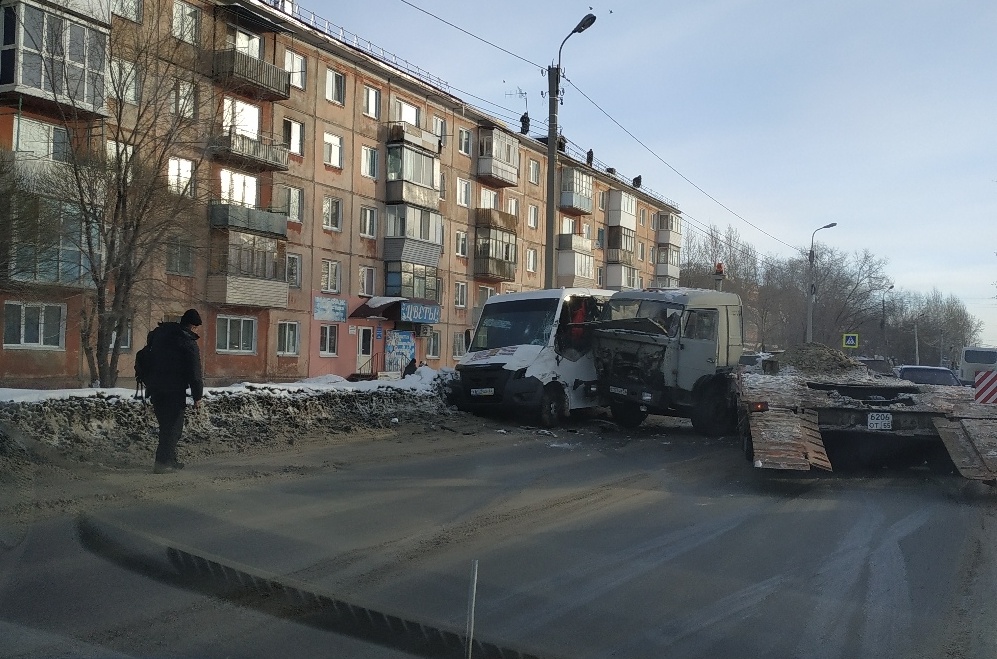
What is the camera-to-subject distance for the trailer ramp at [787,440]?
990cm

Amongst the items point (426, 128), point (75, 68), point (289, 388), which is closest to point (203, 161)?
point (75, 68)

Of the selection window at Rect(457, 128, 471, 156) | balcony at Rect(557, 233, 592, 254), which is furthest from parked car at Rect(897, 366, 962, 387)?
balcony at Rect(557, 233, 592, 254)

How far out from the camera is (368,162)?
38938 mm

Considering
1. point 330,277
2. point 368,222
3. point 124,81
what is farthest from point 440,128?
point 124,81

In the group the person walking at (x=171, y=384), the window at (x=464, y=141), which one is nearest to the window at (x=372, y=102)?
the window at (x=464, y=141)

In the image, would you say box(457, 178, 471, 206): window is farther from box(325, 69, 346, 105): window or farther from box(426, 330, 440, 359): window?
box(325, 69, 346, 105): window

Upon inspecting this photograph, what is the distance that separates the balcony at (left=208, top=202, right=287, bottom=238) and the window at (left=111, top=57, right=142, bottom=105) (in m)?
11.2

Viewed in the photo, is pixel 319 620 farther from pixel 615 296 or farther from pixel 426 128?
pixel 426 128

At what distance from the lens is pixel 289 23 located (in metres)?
33.4

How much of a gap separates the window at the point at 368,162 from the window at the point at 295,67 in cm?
443

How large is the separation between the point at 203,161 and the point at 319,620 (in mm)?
16848

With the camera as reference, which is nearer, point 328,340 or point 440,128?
point 328,340

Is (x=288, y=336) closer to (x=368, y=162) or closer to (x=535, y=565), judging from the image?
(x=368, y=162)

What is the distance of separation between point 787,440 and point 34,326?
23138 mm
